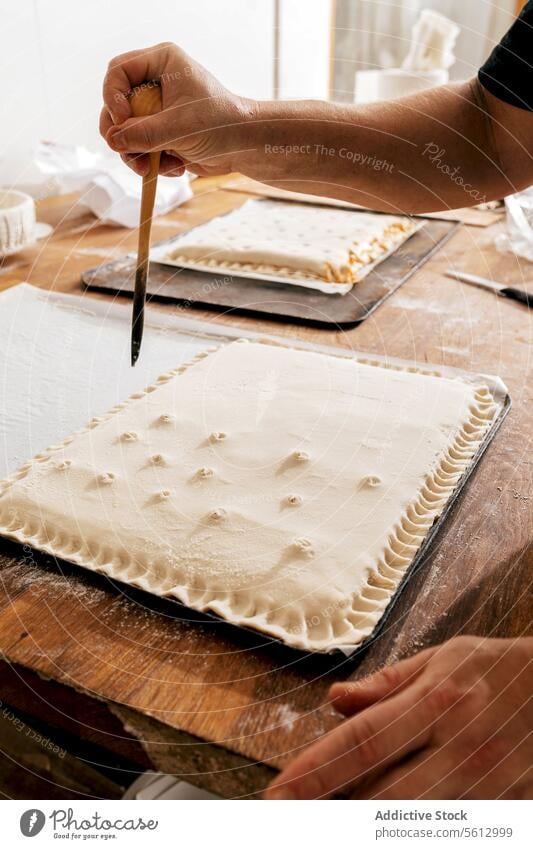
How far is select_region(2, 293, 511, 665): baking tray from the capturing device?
0.65 meters

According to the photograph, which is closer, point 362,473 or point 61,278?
point 362,473

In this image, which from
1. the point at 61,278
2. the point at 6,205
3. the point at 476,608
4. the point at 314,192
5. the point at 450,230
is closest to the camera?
the point at 476,608

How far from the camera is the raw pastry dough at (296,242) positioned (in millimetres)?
1532

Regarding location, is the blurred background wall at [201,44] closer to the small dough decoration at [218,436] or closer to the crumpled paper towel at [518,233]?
the crumpled paper towel at [518,233]

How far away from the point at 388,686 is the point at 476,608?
5.7 inches

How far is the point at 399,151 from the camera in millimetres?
1184

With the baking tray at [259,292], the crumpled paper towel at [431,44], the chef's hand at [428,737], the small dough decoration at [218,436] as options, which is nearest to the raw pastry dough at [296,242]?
the baking tray at [259,292]

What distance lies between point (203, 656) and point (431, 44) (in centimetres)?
334

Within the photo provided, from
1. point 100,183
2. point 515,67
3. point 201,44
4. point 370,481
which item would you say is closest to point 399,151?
point 515,67

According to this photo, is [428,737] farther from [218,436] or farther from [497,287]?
[497,287]

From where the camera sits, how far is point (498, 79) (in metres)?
1.09
